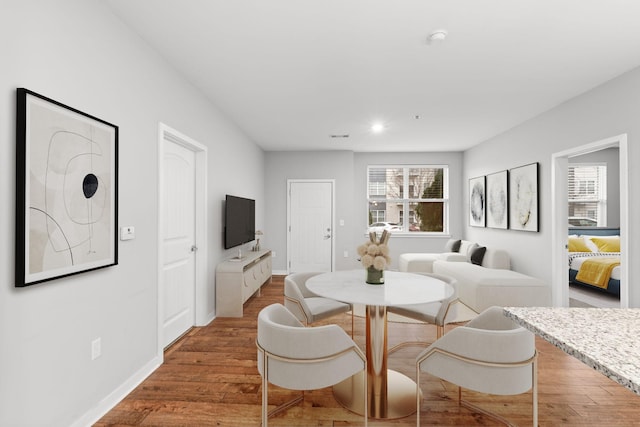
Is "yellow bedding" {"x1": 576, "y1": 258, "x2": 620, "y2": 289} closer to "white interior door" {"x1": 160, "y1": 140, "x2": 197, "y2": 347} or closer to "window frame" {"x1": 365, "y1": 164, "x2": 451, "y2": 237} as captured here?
"window frame" {"x1": 365, "y1": 164, "x2": 451, "y2": 237}

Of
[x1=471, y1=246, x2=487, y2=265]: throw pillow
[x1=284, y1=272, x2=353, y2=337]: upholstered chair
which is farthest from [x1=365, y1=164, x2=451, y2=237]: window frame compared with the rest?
[x1=284, y1=272, x2=353, y2=337]: upholstered chair

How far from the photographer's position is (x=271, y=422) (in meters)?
1.92

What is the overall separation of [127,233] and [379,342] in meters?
1.83

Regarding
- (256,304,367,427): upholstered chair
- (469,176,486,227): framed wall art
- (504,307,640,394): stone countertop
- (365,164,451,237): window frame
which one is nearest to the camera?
(504,307,640,394): stone countertop

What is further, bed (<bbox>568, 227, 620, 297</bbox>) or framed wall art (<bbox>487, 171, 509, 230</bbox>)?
framed wall art (<bbox>487, 171, 509, 230</bbox>)

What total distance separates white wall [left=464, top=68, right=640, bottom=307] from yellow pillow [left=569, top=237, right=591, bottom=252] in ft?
4.69

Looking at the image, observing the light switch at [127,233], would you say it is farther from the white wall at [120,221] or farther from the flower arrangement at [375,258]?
the flower arrangement at [375,258]

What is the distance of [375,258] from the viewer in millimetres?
2225

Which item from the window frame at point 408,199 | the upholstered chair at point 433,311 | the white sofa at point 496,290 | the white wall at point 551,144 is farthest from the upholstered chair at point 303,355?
the window frame at point 408,199

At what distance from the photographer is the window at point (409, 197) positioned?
22.4ft

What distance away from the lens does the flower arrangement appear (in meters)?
2.21

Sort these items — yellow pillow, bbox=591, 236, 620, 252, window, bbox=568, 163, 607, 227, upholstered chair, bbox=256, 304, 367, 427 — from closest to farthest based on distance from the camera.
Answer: upholstered chair, bbox=256, 304, 367, 427, yellow pillow, bbox=591, 236, 620, 252, window, bbox=568, 163, 607, 227

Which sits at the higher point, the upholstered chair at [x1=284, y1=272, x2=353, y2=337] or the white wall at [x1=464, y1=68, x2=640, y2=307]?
the white wall at [x1=464, y1=68, x2=640, y2=307]

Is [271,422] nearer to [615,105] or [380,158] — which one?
[615,105]
